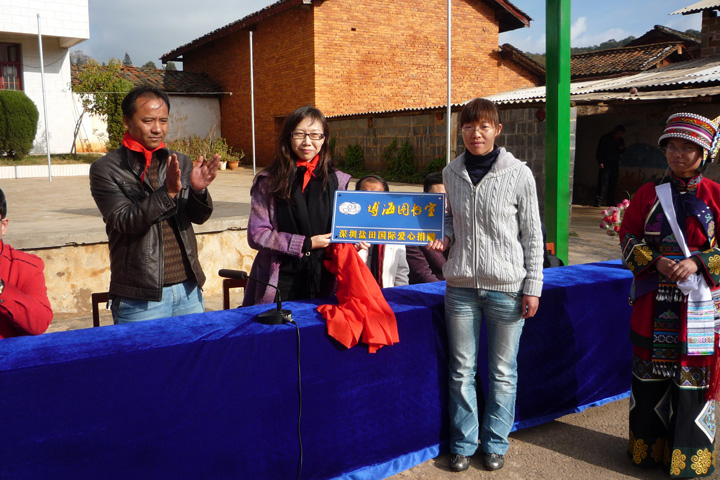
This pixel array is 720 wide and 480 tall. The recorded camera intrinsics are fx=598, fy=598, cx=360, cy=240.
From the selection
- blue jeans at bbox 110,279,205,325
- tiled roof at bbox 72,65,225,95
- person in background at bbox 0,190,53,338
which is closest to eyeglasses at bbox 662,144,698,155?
blue jeans at bbox 110,279,205,325

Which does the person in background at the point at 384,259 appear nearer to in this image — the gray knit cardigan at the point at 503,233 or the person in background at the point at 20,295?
the gray knit cardigan at the point at 503,233

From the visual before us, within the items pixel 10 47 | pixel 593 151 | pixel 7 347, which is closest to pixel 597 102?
pixel 593 151

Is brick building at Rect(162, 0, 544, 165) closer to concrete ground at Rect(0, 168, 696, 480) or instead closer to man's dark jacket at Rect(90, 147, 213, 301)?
concrete ground at Rect(0, 168, 696, 480)

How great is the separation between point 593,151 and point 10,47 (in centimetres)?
1725

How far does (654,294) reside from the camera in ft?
9.24

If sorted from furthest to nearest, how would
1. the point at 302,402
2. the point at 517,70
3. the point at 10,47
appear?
1. the point at 517,70
2. the point at 10,47
3. the point at 302,402

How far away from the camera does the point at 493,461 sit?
2.84m

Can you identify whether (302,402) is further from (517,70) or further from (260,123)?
(517,70)

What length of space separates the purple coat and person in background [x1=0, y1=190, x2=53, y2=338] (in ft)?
2.91

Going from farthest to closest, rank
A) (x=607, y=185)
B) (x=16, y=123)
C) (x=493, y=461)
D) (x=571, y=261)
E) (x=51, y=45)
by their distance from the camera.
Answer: (x=51, y=45), (x=16, y=123), (x=607, y=185), (x=571, y=261), (x=493, y=461)

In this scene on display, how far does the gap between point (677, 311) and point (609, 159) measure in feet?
38.9

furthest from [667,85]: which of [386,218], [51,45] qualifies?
[51,45]

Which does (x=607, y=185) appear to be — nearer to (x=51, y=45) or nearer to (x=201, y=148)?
(x=201, y=148)

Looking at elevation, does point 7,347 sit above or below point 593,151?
below
